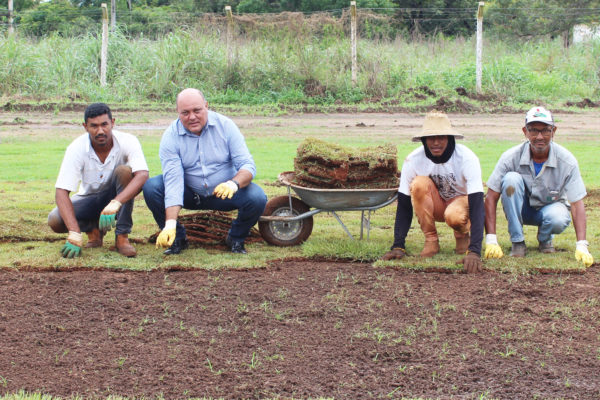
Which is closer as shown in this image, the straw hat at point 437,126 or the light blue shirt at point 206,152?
the straw hat at point 437,126

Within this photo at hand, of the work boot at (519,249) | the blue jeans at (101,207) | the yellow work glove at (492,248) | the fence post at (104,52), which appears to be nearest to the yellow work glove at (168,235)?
the blue jeans at (101,207)

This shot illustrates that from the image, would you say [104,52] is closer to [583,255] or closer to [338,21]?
[338,21]

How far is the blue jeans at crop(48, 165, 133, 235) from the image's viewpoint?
21.5 ft

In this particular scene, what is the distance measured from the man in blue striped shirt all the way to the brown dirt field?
68cm

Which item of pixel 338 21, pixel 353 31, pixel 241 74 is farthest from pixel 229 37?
pixel 353 31

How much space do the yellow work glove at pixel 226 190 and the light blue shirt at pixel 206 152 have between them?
0.32m

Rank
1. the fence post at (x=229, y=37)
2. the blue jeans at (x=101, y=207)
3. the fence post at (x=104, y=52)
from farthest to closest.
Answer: the fence post at (x=229, y=37) < the fence post at (x=104, y=52) < the blue jeans at (x=101, y=207)

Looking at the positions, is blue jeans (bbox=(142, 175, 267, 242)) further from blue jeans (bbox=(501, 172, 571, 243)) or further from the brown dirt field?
blue jeans (bbox=(501, 172, 571, 243))

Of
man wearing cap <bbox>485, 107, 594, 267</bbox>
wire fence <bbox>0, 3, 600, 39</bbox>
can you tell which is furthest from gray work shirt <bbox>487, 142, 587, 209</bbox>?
wire fence <bbox>0, 3, 600, 39</bbox>

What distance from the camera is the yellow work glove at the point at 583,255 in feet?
19.9

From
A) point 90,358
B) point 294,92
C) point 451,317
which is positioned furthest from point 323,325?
point 294,92

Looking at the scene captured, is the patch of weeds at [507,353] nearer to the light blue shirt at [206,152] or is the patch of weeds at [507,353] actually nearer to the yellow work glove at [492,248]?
the yellow work glove at [492,248]

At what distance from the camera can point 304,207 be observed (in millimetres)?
6969

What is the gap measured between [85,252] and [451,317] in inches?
139
